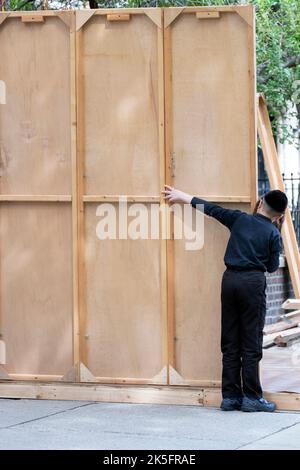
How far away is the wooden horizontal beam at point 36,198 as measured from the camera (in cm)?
1035

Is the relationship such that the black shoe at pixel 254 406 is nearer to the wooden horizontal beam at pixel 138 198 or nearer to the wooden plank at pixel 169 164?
the wooden plank at pixel 169 164

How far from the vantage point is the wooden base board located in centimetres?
996

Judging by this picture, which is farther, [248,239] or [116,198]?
[116,198]

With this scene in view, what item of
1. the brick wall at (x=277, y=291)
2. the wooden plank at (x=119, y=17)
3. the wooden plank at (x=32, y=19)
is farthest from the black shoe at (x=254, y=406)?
the brick wall at (x=277, y=291)

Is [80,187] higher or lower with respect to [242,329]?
higher

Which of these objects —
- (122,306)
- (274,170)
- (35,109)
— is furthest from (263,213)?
(274,170)

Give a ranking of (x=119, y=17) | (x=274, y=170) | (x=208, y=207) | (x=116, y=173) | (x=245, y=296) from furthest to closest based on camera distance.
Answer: (x=274, y=170) < (x=116, y=173) < (x=119, y=17) < (x=208, y=207) < (x=245, y=296)

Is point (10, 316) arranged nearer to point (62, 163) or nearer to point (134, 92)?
point (62, 163)

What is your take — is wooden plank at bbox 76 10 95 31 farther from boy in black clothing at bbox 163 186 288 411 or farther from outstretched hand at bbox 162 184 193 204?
boy in black clothing at bbox 163 186 288 411

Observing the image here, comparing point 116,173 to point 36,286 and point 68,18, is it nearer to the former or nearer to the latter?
point 36,286

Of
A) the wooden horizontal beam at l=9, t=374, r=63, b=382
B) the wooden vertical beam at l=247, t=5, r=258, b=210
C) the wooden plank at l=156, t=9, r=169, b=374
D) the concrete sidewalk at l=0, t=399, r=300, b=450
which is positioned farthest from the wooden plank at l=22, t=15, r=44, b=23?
the concrete sidewalk at l=0, t=399, r=300, b=450

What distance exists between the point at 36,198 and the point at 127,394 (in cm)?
192

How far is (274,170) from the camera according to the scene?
14078 millimetres
